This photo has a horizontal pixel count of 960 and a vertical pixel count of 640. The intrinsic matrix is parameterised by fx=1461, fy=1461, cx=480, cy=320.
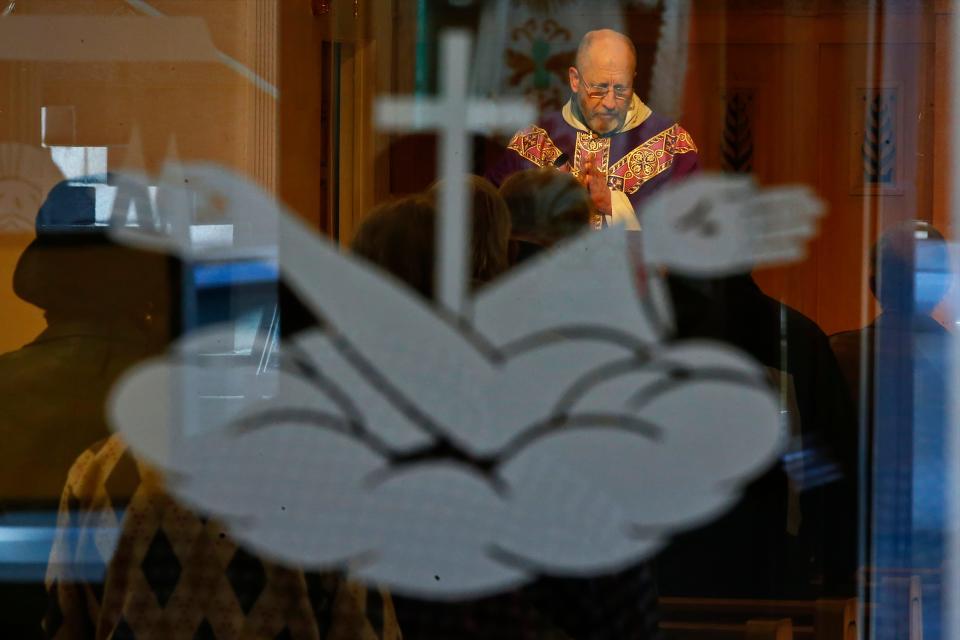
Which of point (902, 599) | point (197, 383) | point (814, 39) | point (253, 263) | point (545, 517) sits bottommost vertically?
point (902, 599)

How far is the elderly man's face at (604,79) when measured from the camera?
231cm

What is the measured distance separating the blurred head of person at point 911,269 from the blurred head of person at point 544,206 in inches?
19.5

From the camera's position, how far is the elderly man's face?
231 cm

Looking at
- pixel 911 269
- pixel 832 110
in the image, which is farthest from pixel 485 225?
pixel 911 269

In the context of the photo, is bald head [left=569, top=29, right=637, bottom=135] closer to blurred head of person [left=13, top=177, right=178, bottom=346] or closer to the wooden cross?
the wooden cross

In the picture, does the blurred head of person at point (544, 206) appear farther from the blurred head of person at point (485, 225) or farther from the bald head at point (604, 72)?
the bald head at point (604, 72)

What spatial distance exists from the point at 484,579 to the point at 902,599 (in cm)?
71

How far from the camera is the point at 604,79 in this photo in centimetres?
232

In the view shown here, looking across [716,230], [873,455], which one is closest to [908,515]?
[873,455]

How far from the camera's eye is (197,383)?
2344mm

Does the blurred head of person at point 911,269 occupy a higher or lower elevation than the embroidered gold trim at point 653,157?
lower

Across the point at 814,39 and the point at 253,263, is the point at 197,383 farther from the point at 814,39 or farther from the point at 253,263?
the point at 814,39

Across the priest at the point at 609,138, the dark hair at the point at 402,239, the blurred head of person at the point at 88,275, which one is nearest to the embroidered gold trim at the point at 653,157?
the priest at the point at 609,138

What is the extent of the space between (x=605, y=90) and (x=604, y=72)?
0.03m
